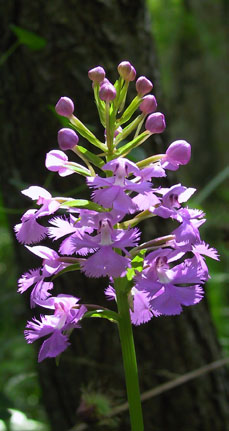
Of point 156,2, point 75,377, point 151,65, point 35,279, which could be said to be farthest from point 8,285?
point 156,2

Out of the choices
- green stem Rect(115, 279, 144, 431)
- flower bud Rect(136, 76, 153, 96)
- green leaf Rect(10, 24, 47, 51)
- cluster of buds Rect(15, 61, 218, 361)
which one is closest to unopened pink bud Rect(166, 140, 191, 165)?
cluster of buds Rect(15, 61, 218, 361)

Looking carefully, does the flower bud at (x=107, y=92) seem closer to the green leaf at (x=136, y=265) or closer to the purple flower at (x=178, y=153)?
the purple flower at (x=178, y=153)

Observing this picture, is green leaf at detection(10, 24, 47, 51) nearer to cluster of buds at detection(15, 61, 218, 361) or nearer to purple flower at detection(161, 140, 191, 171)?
cluster of buds at detection(15, 61, 218, 361)

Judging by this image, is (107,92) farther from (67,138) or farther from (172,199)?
(172,199)

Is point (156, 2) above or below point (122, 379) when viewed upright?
above

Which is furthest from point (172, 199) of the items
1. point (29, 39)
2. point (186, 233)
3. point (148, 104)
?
point (29, 39)

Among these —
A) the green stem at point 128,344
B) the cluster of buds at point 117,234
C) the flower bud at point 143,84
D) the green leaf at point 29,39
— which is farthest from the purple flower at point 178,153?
the green leaf at point 29,39

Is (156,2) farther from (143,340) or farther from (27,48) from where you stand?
(143,340)
